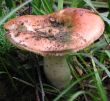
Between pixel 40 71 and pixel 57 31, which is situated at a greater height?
pixel 57 31

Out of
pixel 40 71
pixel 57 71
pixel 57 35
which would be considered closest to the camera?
pixel 57 35

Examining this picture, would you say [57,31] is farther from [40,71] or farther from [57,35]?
[40,71]

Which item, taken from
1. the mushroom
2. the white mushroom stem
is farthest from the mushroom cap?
the white mushroom stem

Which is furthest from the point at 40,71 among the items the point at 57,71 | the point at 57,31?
the point at 57,31

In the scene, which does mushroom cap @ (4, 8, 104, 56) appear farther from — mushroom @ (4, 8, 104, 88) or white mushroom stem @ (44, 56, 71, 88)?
white mushroom stem @ (44, 56, 71, 88)

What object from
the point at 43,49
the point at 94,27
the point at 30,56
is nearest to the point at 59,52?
the point at 43,49

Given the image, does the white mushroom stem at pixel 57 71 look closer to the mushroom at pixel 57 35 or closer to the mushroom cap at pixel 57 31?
the mushroom at pixel 57 35

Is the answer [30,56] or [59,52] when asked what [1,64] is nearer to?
[30,56]
